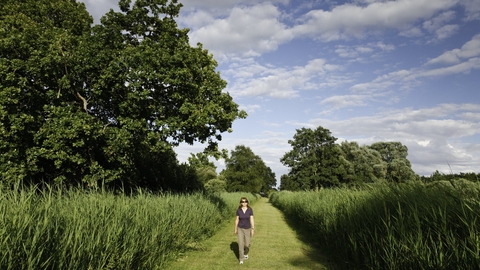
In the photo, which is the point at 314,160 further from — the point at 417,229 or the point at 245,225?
the point at 417,229

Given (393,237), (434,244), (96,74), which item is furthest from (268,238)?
(96,74)

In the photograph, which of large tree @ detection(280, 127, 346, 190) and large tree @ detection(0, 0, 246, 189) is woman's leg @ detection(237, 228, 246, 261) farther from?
large tree @ detection(280, 127, 346, 190)

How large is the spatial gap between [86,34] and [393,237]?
1724 cm

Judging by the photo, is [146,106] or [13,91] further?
[146,106]

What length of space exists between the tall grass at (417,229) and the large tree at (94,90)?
33.7 feet

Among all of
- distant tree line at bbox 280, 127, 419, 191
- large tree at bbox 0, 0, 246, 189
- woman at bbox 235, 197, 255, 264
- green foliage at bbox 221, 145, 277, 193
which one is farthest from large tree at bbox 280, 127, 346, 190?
woman at bbox 235, 197, 255, 264

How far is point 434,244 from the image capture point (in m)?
4.71

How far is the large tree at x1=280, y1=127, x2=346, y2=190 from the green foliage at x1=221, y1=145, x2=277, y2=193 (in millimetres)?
9391

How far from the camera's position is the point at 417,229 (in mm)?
5316

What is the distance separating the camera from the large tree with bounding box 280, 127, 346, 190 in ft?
199

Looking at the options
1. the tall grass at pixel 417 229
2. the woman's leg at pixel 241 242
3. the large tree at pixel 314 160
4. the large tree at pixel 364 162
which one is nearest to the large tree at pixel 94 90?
the woman's leg at pixel 241 242

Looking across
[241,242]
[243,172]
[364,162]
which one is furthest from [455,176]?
[364,162]

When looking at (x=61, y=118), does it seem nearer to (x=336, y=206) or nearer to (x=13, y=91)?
(x=13, y=91)

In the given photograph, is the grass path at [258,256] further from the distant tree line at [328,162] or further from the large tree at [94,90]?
the distant tree line at [328,162]
